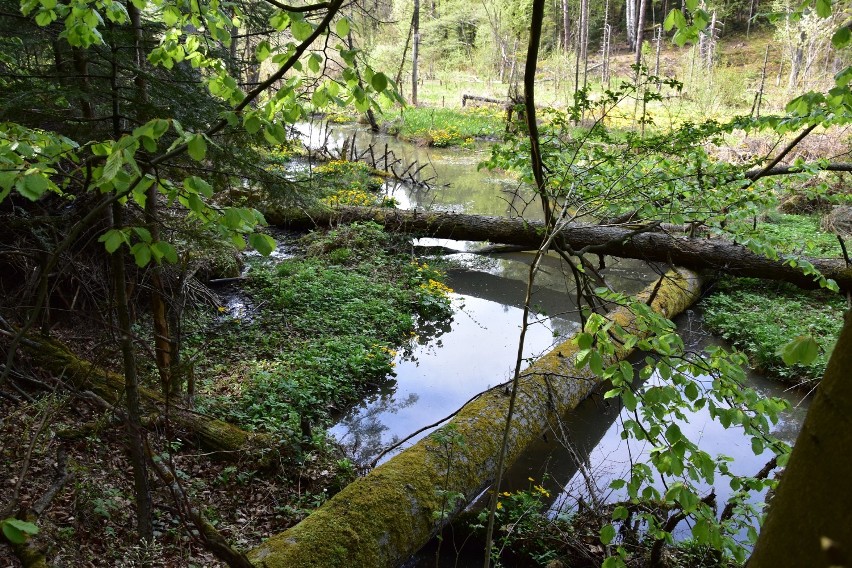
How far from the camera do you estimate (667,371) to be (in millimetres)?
2062

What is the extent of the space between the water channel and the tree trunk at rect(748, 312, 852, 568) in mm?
1942

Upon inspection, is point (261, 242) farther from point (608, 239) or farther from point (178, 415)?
point (608, 239)

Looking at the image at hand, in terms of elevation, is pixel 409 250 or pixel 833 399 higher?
pixel 833 399

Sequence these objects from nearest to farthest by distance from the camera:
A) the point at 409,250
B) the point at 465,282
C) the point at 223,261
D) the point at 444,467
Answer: the point at 444,467 < the point at 223,261 < the point at 465,282 < the point at 409,250

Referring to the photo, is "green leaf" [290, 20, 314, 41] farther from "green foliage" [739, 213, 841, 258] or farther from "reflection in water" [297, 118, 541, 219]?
"green foliage" [739, 213, 841, 258]

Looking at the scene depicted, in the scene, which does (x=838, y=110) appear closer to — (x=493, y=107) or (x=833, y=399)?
(x=833, y=399)

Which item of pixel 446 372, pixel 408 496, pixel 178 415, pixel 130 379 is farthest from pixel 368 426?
pixel 130 379

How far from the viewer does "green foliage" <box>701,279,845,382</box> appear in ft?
22.6

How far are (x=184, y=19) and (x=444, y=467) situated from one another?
10.9ft

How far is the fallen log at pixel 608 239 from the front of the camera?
892 centimetres

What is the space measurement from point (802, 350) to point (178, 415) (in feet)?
14.8

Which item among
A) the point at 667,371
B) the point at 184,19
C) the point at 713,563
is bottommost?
the point at 713,563

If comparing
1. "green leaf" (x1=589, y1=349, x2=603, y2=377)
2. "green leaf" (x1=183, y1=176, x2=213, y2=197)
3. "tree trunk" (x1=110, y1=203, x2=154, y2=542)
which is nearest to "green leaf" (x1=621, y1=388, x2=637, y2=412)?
"green leaf" (x1=589, y1=349, x2=603, y2=377)

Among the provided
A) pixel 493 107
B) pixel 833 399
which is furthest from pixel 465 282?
pixel 493 107
